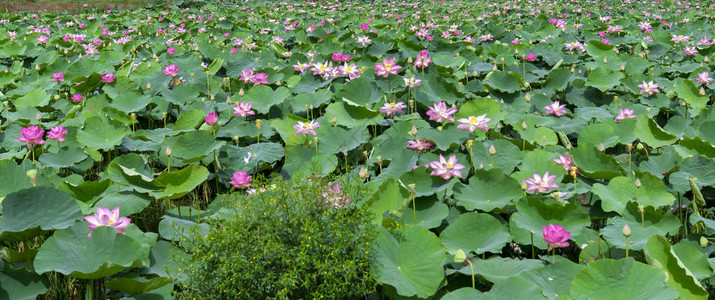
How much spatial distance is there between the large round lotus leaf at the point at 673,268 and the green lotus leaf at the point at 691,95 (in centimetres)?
187

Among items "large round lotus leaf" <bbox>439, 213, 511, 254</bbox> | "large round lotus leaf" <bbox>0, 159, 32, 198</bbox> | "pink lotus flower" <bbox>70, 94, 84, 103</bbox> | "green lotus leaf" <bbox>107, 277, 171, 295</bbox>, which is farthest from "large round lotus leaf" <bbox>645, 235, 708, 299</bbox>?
"pink lotus flower" <bbox>70, 94, 84, 103</bbox>

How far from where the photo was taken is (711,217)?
222cm

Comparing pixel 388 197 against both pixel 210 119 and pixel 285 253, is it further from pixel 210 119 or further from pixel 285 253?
pixel 210 119

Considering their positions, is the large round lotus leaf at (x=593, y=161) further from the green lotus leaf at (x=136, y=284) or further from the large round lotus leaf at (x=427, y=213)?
the green lotus leaf at (x=136, y=284)

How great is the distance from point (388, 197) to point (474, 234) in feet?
1.29

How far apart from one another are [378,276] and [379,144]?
117 centimetres

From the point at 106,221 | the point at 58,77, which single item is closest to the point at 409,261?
the point at 106,221

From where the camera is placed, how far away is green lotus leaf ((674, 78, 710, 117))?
317 centimetres

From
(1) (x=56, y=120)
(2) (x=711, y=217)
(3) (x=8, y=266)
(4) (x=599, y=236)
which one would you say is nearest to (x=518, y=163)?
(4) (x=599, y=236)

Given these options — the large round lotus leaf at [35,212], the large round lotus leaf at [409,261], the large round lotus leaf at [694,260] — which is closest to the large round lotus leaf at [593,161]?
the large round lotus leaf at [694,260]

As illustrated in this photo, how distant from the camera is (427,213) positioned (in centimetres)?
208

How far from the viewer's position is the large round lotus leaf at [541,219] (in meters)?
1.90

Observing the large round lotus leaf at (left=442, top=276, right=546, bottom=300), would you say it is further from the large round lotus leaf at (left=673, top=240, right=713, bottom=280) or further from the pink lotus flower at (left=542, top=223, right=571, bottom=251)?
the large round lotus leaf at (left=673, top=240, right=713, bottom=280)

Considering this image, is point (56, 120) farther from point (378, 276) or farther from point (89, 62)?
point (378, 276)
